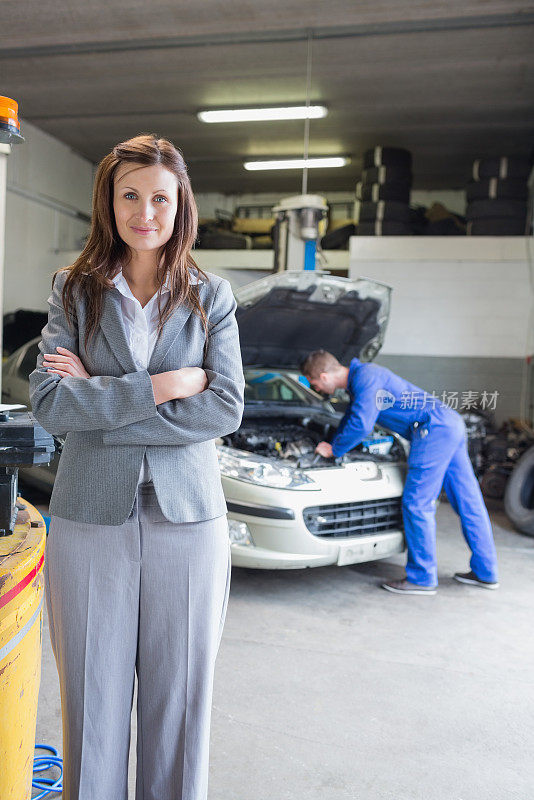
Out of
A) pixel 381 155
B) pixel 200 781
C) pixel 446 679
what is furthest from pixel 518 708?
pixel 381 155

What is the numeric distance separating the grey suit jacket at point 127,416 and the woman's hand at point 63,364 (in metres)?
0.02

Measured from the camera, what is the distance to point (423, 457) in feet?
11.5

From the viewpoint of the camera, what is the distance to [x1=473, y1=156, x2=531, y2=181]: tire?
23.8 feet

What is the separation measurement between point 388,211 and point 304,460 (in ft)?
17.5

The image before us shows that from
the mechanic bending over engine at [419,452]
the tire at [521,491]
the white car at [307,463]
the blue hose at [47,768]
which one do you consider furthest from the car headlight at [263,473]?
the tire at [521,491]

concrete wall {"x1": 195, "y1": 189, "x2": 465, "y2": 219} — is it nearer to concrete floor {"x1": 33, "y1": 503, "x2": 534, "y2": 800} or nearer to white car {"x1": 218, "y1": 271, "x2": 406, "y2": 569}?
white car {"x1": 218, "y1": 271, "x2": 406, "y2": 569}

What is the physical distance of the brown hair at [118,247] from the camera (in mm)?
1292

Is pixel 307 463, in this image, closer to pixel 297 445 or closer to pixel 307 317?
pixel 297 445

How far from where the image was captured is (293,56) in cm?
639

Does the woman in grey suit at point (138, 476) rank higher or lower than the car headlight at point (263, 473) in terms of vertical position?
higher

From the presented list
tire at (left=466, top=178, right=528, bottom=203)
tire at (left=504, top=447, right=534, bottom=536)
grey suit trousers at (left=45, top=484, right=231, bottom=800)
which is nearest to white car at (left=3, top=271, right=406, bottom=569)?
tire at (left=504, top=447, right=534, bottom=536)

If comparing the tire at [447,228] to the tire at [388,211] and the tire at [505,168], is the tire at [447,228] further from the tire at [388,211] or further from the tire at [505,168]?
the tire at [505,168]

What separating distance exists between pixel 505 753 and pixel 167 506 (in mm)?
1591

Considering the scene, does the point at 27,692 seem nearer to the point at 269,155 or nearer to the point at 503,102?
the point at 503,102
